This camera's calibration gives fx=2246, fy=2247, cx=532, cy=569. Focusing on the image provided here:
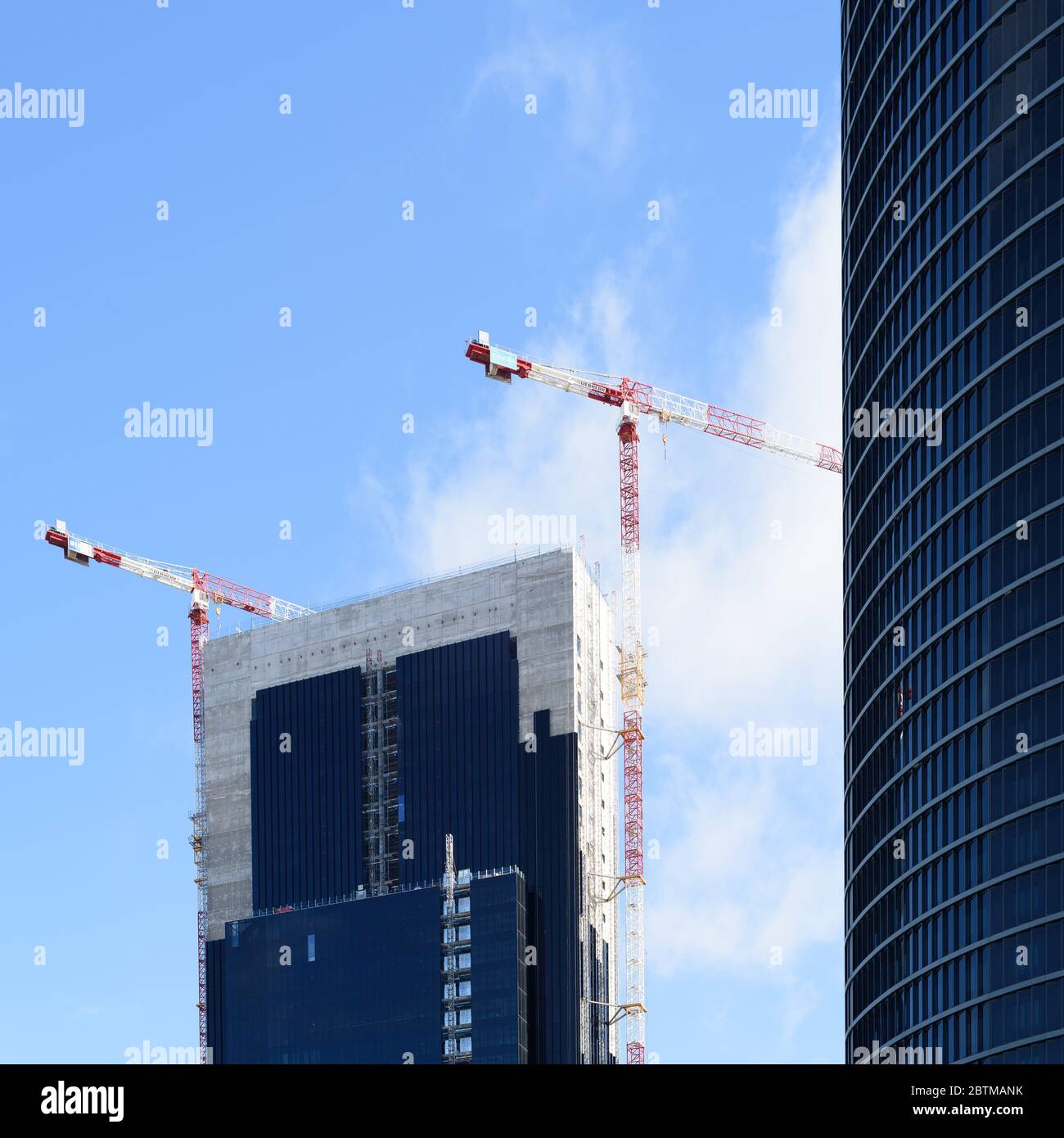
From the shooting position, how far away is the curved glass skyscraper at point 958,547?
129 m

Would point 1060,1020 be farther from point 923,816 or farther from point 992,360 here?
point 992,360

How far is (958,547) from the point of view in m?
139

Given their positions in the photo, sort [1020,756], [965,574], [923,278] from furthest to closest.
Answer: [923,278]
[965,574]
[1020,756]

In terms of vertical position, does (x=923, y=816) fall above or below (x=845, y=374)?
below

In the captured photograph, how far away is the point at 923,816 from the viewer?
459 feet

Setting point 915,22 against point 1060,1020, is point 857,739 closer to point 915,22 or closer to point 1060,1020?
point 1060,1020

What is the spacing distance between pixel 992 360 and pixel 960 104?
18.2m

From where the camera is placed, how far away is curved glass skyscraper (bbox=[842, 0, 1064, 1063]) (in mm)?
128875

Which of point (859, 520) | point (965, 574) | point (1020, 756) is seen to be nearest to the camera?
point (1020, 756)
